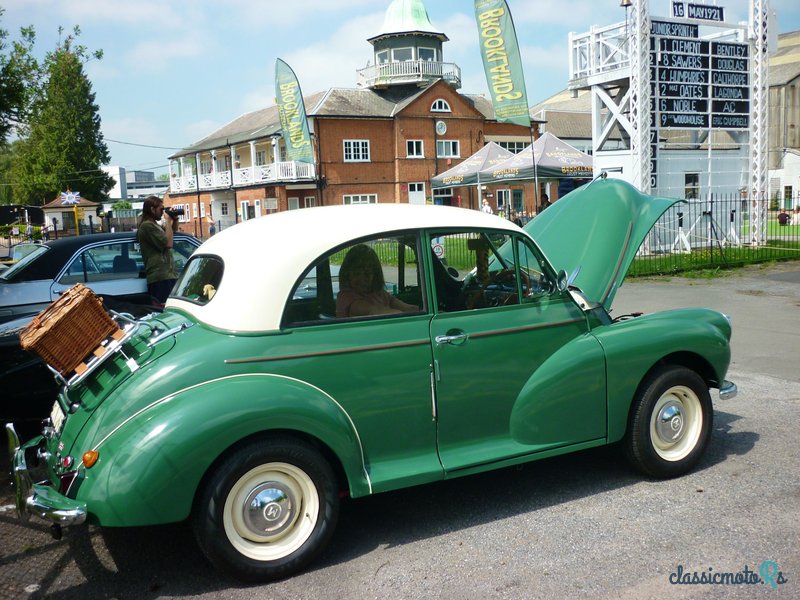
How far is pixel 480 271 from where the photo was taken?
191 inches

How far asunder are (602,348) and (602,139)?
18220 millimetres

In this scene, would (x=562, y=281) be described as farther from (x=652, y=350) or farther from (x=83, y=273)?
(x=83, y=273)

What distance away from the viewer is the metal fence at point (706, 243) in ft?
59.0

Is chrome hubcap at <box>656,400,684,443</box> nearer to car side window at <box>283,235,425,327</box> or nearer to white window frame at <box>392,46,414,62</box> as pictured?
car side window at <box>283,235,425,327</box>

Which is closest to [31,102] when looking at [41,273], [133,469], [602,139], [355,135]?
[41,273]

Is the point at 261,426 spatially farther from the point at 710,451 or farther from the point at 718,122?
the point at 718,122

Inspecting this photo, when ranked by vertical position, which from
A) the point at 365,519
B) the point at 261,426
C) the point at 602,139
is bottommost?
the point at 365,519

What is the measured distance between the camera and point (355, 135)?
161 ft

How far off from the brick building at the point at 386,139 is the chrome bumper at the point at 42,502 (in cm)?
4228

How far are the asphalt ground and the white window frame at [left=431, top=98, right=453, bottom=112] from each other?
4760 cm

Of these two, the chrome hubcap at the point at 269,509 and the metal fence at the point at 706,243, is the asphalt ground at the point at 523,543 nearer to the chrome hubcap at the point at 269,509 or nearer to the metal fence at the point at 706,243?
the chrome hubcap at the point at 269,509

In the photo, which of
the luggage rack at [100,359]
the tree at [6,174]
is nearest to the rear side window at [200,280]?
the luggage rack at [100,359]

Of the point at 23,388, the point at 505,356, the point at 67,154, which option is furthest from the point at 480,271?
the point at 67,154

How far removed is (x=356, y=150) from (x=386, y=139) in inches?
95.7
